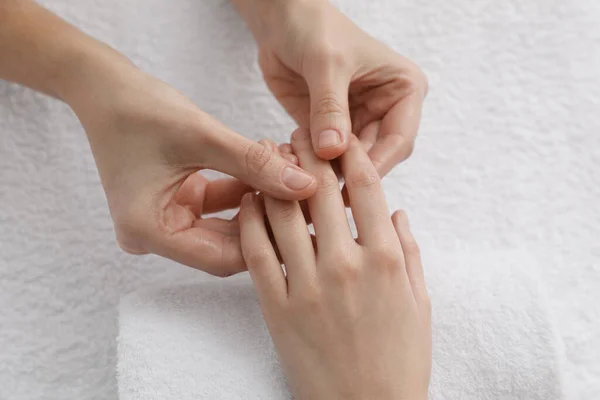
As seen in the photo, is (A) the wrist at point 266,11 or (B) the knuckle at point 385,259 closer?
(B) the knuckle at point 385,259

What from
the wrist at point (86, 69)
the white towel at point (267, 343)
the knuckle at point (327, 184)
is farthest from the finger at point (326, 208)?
the wrist at point (86, 69)

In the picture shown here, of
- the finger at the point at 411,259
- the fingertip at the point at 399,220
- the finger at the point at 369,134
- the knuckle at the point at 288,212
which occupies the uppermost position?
the finger at the point at 369,134

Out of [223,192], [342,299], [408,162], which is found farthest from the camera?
[408,162]

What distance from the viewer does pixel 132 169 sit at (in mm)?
607

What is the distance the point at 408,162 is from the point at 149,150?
0.34 metres

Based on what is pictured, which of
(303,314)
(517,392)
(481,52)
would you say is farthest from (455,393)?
(481,52)

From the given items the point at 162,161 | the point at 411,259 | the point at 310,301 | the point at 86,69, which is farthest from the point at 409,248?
the point at 86,69

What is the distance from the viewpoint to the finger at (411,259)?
605mm

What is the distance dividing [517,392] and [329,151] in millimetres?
289

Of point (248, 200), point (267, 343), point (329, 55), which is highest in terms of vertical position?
point (329, 55)

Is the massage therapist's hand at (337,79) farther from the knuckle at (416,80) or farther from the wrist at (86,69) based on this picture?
the wrist at (86,69)

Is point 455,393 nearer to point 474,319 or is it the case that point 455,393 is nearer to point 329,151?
point 474,319

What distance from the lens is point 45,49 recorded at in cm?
67

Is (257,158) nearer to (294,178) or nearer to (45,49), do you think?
(294,178)
